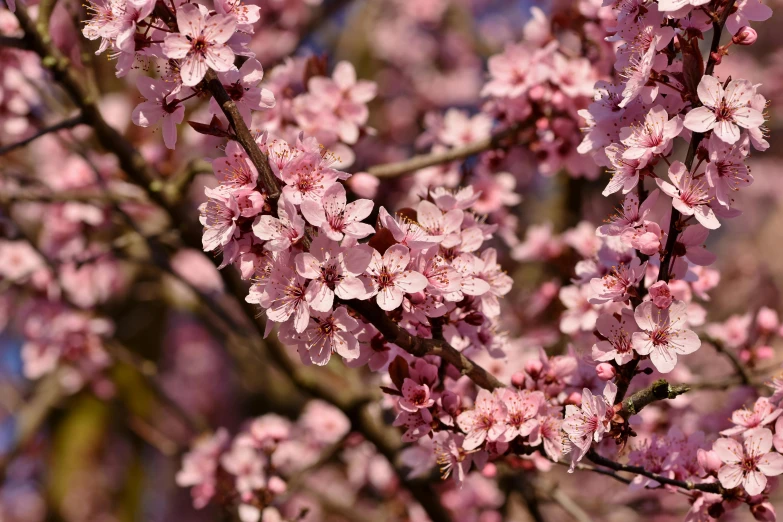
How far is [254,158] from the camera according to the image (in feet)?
6.19

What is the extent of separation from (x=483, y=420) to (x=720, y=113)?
108 cm

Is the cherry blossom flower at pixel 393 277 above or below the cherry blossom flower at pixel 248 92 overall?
below

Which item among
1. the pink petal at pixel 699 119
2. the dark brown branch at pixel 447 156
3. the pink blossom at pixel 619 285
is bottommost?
the dark brown branch at pixel 447 156

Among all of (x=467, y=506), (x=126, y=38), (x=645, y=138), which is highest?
(x=126, y=38)

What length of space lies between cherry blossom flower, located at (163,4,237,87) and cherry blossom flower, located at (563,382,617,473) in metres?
1.36

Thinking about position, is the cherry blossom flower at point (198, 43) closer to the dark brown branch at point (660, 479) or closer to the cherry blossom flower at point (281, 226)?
the cherry blossom flower at point (281, 226)

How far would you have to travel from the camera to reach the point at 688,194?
6.24 feet

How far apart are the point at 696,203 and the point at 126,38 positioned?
163cm

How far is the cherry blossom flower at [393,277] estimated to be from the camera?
187 centimetres

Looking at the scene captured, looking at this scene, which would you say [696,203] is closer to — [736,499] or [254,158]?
[736,499]

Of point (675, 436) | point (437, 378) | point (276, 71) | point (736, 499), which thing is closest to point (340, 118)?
point (276, 71)

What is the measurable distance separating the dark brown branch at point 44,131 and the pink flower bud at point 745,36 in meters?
2.39

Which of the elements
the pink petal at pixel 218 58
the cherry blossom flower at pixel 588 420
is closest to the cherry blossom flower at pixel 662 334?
the cherry blossom flower at pixel 588 420

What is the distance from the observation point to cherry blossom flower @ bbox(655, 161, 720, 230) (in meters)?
1.87
